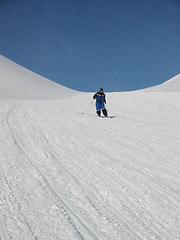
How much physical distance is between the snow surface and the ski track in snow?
11 millimetres

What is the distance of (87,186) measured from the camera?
138 inches

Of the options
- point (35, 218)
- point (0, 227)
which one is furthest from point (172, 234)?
point (0, 227)

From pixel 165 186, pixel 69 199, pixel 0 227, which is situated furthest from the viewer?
pixel 165 186

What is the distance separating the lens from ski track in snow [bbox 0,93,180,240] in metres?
2.52

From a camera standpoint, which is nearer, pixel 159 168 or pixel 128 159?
pixel 159 168

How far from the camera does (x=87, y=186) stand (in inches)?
138

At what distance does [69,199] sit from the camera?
3.10 metres

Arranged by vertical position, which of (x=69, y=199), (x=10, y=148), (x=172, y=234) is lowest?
(x=172, y=234)

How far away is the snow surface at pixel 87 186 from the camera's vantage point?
2.51 metres

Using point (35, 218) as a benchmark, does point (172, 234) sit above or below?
below

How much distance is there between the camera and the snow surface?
2515 millimetres

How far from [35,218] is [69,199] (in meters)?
0.60

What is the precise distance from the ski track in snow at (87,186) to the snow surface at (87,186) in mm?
11

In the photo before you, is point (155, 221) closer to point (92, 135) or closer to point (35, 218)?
point (35, 218)
